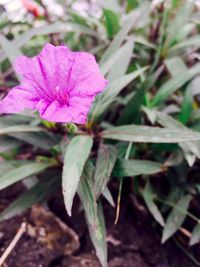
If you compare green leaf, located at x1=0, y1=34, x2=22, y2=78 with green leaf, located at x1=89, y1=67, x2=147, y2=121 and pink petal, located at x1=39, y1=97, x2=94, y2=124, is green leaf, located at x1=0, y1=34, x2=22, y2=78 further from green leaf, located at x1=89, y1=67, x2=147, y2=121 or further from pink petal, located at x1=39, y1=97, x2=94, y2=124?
pink petal, located at x1=39, y1=97, x2=94, y2=124

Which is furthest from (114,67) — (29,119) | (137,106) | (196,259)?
(196,259)

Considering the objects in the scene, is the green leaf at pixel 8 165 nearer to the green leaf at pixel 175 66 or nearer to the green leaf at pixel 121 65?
the green leaf at pixel 121 65

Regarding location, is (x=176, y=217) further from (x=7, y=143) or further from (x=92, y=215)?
(x=7, y=143)

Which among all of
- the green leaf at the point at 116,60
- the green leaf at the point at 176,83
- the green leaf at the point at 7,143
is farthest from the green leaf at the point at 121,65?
the green leaf at the point at 7,143

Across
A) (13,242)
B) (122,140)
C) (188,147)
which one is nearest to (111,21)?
(122,140)

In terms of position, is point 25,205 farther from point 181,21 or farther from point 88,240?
point 181,21

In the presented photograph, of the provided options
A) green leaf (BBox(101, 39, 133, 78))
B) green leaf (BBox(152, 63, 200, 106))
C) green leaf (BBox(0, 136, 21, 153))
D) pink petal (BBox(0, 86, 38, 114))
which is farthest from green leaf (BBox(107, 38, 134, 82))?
pink petal (BBox(0, 86, 38, 114))
